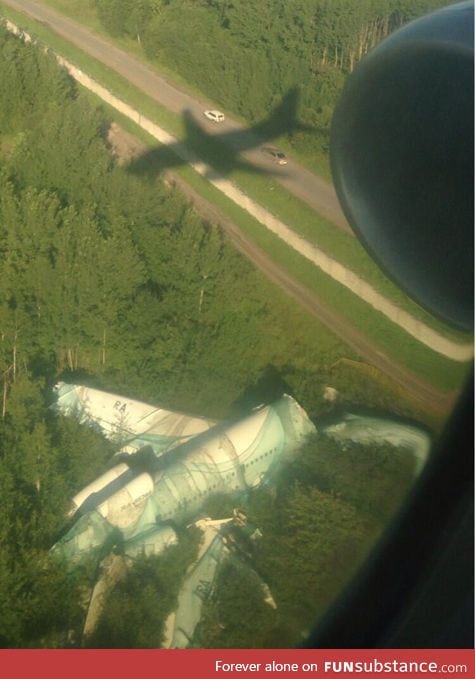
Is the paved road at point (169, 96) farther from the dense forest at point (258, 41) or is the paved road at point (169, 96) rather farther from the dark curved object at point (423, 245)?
the dark curved object at point (423, 245)

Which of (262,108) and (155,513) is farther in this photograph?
(262,108)

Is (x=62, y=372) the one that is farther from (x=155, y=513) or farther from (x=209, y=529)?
(x=209, y=529)

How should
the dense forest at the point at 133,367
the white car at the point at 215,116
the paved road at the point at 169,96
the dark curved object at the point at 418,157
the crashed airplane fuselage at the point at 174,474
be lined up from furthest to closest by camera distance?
the white car at the point at 215,116, the paved road at the point at 169,96, the crashed airplane fuselage at the point at 174,474, the dense forest at the point at 133,367, the dark curved object at the point at 418,157

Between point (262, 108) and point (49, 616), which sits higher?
point (262, 108)

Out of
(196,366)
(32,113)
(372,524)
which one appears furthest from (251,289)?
(32,113)

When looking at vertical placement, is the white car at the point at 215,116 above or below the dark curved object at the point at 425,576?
below

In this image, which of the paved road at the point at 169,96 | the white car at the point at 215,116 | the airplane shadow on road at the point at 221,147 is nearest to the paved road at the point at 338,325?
the paved road at the point at 169,96

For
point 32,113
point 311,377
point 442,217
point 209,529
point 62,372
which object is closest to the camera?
point 442,217
